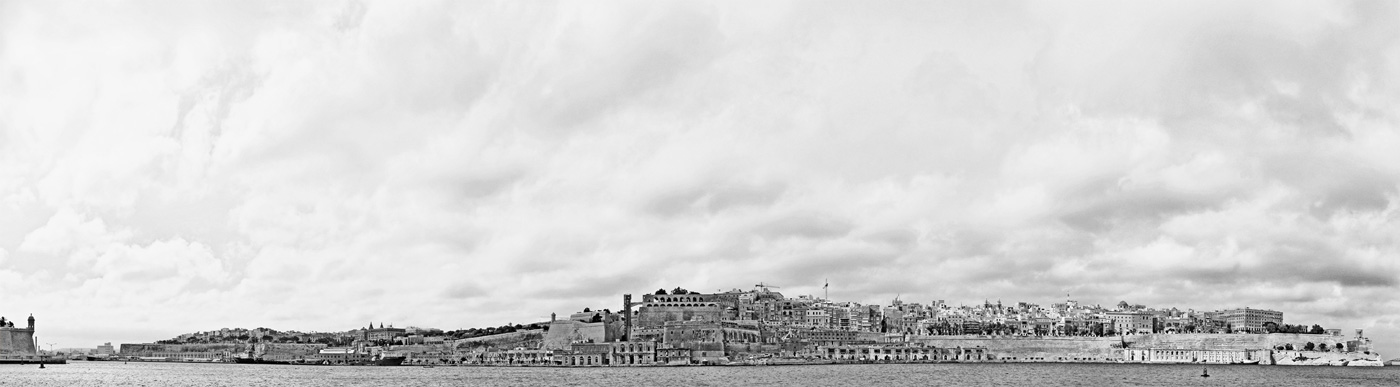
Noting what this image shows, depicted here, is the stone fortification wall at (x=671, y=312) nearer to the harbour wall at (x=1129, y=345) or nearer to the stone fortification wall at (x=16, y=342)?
the harbour wall at (x=1129, y=345)

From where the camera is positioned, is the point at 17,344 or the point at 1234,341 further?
the point at 1234,341

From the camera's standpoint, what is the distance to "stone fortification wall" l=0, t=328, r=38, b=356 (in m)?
153

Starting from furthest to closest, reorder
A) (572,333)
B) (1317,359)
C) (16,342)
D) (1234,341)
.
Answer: (1234,341) < (1317,359) < (572,333) < (16,342)

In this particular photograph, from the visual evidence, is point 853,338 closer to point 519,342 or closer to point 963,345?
point 963,345

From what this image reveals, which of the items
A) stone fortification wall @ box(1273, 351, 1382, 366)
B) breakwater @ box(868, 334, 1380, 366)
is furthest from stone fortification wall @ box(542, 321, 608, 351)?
stone fortification wall @ box(1273, 351, 1382, 366)

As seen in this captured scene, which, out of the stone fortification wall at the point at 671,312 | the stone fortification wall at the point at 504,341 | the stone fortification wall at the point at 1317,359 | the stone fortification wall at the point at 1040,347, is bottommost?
the stone fortification wall at the point at 1317,359

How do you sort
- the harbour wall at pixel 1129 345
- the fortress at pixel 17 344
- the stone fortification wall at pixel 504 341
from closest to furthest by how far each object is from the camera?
1. the fortress at pixel 17 344
2. the stone fortification wall at pixel 504 341
3. the harbour wall at pixel 1129 345

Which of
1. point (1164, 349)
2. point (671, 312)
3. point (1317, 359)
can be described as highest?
point (671, 312)

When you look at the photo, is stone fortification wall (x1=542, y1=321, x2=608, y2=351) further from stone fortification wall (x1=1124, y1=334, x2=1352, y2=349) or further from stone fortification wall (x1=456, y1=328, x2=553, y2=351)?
stone fortification wall (x1=1124, y1=334, x2=1352, y2=349)

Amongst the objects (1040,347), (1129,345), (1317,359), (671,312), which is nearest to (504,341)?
(671,312)

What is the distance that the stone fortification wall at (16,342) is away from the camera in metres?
153

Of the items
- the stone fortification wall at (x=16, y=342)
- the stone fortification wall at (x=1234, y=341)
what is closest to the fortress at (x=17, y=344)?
the stone fortification wall at (x=16, y=342)

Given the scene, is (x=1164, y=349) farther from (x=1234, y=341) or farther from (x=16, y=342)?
(x=16, y=342)

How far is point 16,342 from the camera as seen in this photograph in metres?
156
